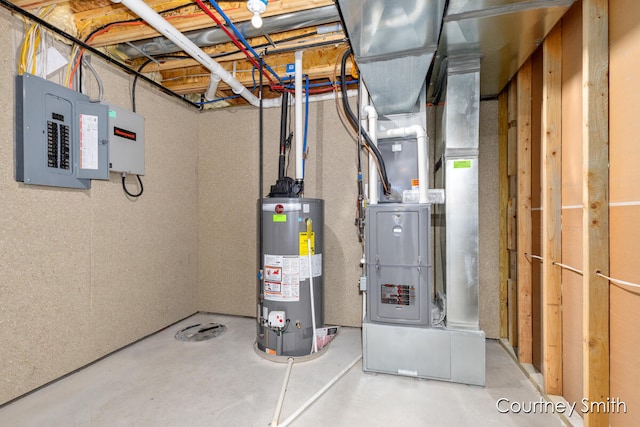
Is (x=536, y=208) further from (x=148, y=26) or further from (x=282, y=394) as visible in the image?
(x=148, y=26)

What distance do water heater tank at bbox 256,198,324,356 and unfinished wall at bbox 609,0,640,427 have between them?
5.68 feet

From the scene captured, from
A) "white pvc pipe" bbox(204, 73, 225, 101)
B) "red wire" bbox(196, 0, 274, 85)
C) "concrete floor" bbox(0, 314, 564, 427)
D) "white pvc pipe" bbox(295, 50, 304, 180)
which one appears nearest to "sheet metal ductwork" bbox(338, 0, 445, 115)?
"white pvc pipe" bbox(295, 50, 304, 180)

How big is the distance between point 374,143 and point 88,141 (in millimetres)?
2086

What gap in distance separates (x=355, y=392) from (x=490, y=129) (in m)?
2.44

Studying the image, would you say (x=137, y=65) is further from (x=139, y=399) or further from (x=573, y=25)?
(x=573, y=25)

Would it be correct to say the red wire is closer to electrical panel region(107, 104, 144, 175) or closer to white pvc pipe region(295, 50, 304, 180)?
white pvc pipe region(295, 50, 304, 180)

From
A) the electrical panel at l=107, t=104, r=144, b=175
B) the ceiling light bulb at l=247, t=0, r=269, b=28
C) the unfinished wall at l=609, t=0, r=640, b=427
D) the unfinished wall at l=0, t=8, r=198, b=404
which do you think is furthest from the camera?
the electrical panel at l=107, t=104, r=144, b=175

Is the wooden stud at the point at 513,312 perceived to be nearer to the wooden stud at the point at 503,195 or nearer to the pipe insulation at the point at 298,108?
the wooden stud at the point at 503,195

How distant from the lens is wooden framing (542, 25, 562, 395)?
73.0 inches

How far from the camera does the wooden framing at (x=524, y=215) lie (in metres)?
2.26

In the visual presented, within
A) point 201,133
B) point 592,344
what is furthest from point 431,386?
point 201,133

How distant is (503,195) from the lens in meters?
2.68

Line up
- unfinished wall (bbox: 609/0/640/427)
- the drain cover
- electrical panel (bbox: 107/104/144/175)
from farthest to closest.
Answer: the drain cover → electrical panel (bbox: 107/104/144/175) → unfinished wall (bbox: 609/0/640/427)

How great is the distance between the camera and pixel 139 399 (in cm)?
187
